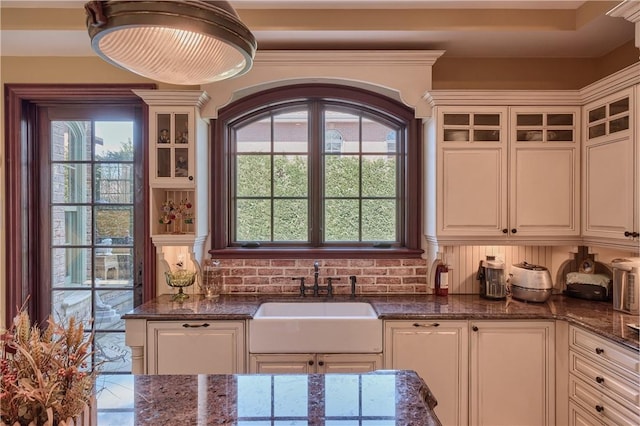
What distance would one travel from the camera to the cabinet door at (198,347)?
2.33 meters

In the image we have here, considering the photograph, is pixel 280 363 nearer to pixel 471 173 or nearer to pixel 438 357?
pixel 438 357

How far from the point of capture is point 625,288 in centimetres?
229

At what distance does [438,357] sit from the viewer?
233 centimetres

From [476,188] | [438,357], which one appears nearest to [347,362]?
[438,357]

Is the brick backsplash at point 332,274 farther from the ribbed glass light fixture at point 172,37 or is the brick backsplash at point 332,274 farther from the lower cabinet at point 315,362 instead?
the ribbed glass light fixture at point 172,37

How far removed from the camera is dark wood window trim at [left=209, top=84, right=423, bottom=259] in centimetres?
292

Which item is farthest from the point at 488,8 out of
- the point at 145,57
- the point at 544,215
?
the point at 145,57

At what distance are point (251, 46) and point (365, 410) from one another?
1.19m

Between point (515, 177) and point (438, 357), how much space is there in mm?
1314

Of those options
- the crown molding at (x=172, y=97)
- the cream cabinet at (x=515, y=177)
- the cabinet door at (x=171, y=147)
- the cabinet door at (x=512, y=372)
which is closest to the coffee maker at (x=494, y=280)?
the cream cabinet at (x=515, y=177)

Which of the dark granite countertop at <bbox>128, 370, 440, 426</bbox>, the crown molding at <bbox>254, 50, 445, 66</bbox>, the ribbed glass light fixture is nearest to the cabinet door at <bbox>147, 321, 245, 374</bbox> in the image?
the dark granite countertop at <bbox>128, 370, 440, 426</bbox>

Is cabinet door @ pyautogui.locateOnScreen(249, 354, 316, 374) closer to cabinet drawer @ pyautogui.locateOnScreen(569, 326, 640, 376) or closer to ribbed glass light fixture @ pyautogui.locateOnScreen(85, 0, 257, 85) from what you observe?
cabinet drawer @ pyautogui.locateOnScreen(569, 326, 640, 376)

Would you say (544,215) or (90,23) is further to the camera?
(544,215)

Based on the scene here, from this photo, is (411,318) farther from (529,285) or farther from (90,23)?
(90,23)
